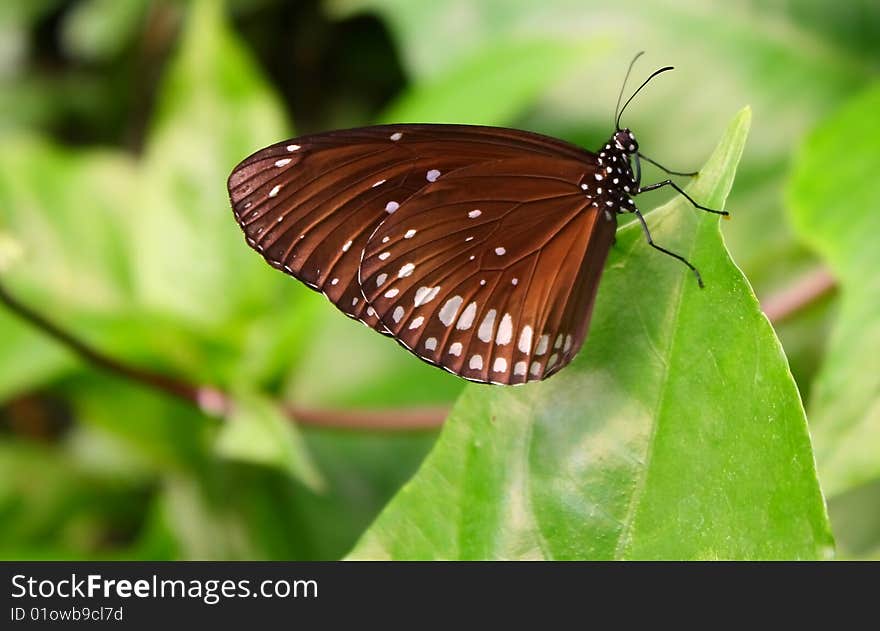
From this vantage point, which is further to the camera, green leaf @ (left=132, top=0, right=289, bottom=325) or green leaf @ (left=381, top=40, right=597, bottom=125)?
green leaf @ (left=132, top=0, right=289, bottom=325)

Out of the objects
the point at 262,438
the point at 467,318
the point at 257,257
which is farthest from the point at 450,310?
the point at 257,257

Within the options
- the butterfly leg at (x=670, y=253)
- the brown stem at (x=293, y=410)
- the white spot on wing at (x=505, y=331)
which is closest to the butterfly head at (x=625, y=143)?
the white spot on wing at (x=505, y=331)

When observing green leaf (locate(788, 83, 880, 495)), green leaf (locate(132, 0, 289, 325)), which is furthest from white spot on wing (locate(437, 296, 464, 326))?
green leaf (locate(132, 0, 289, 325))

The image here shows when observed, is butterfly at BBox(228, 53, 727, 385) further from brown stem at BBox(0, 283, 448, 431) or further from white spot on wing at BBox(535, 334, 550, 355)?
brown stem at BBox(0, 283, 448, 431)

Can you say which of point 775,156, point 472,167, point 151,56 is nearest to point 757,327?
point 472,167

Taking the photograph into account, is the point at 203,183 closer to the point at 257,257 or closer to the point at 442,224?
the point at 257,257

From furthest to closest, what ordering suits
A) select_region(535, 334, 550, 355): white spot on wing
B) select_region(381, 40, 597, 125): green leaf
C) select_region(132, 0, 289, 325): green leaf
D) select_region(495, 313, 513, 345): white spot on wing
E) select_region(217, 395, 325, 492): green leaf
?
select_region(132, 0, 289, 325): green leaf < select_region(381, 40, 597, 125): green leaf < select_region(217, 395, 325, 492): green leaf < select_region(495, 313, 513, 345): white spot on wing < select_region(535, 334, 550, 355): white spot on wing

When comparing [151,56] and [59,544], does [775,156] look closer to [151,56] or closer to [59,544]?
[151,56]

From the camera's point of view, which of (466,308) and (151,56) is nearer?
(466,308)

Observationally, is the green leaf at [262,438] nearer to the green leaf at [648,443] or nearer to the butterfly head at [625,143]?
the green leaf at [648,443]
